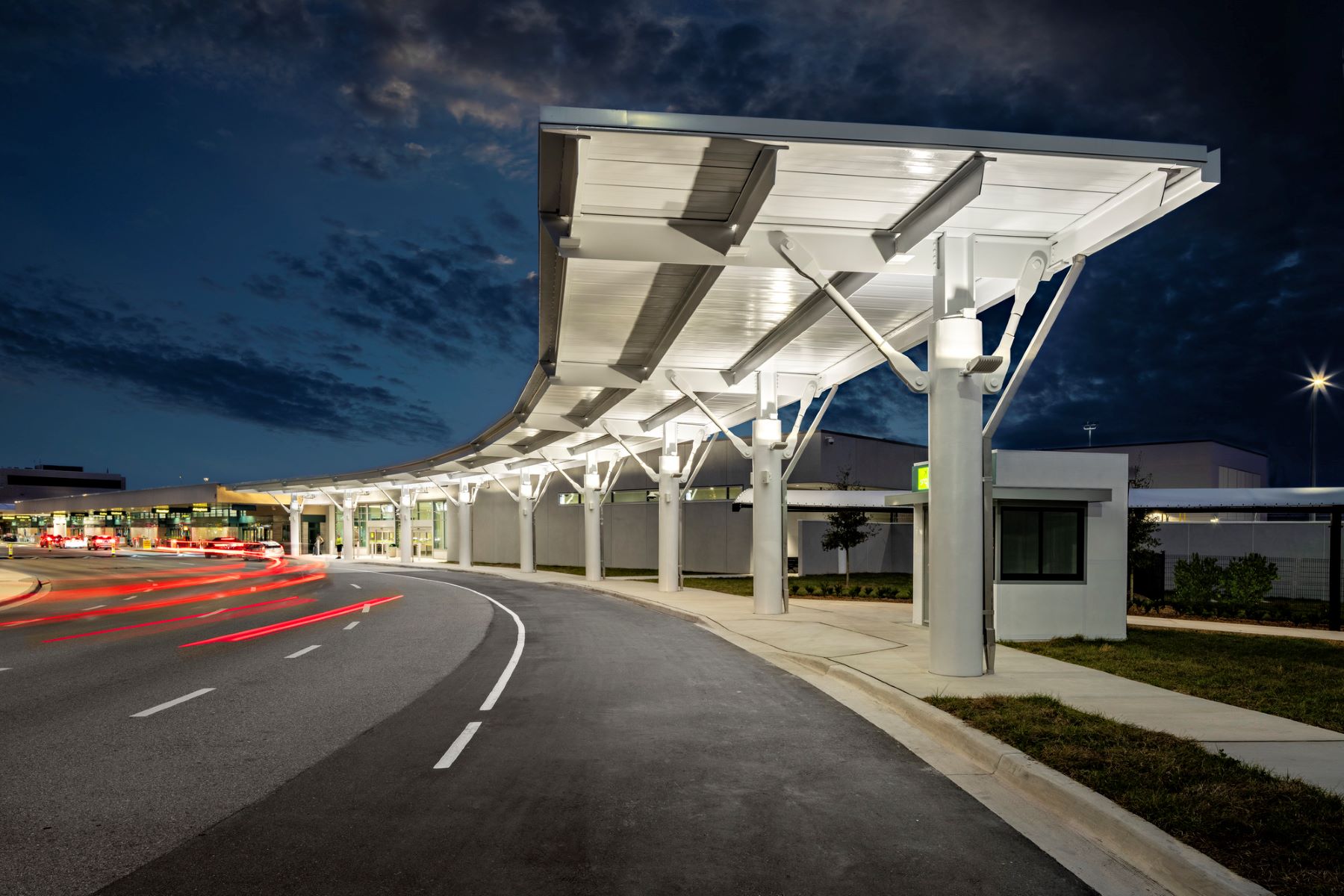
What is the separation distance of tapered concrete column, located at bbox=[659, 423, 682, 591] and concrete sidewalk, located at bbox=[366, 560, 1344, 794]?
787cm

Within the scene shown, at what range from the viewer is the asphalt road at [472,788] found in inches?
202

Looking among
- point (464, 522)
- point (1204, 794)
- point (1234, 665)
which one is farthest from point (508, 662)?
point (464, 522)

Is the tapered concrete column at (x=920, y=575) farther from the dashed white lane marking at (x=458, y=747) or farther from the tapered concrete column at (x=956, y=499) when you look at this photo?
the dashed white lane marking at (x=458, y=747)

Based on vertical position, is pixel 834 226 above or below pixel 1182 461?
above

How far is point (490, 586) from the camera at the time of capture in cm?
3566

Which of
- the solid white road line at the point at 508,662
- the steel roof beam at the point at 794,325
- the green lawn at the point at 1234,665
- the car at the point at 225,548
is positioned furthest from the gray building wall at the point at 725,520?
the car at the point at 225,548

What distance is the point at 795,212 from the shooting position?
1258 centimetres

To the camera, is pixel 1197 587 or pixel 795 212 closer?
pixel 795 212

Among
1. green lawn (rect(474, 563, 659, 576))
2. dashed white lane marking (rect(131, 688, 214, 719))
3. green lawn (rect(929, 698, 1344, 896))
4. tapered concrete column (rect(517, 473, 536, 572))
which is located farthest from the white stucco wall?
tapered concrete column (rect(517, 473, 536, 572))

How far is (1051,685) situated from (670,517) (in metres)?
21.0

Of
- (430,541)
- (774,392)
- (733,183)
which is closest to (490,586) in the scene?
(774,392)

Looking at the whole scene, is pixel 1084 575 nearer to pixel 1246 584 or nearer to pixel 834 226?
pixel 1246 584

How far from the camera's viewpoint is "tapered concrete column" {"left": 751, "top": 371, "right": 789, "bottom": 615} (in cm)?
2239

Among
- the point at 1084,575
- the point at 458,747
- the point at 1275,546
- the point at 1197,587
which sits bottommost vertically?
the point at 1197,587
